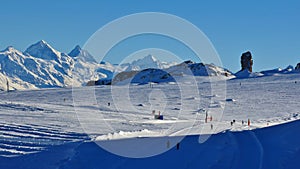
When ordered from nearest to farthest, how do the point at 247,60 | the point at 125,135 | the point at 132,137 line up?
1. the point at 132,137
2. the point at 125,135
3. the point at 247,60

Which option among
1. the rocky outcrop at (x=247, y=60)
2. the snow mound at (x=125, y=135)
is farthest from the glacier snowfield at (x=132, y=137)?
the rocky outcrop at (x=247, y=60)

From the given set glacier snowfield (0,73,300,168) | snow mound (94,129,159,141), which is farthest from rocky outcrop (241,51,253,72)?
snow mound (94,129,159,141)

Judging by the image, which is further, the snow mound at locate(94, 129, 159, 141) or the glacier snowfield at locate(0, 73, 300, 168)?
the snow mound at locate(94, 129, 159, 141)

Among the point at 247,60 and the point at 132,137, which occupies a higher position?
the point at 247,60

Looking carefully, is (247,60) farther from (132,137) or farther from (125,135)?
(132,137)

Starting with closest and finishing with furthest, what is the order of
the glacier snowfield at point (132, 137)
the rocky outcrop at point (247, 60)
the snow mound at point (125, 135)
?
1. the glacier snowfield at point (132, 137)
2. the snow mound at point (125, 135)
3. the rocky outcrop at point (247, 60)

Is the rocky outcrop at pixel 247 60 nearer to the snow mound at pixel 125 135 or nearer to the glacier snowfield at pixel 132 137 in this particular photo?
the glacier snowfield at pixel 132 137

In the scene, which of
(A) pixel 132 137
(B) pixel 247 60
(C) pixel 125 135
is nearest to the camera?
(A) pixel 132 137

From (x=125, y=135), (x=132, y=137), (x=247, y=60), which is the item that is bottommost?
(x=132, y=137)

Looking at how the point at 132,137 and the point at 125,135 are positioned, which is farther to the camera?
the point at 125,135

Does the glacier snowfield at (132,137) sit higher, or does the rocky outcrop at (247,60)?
the rocky outcrop at (247,60)

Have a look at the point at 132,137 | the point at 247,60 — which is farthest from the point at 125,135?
the point at 247,60

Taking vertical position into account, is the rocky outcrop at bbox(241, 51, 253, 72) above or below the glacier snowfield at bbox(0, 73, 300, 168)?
above

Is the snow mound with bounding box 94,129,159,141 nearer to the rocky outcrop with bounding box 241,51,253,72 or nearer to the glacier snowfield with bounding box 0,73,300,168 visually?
the glacier snowfield with bounding box 0,73,300,168
